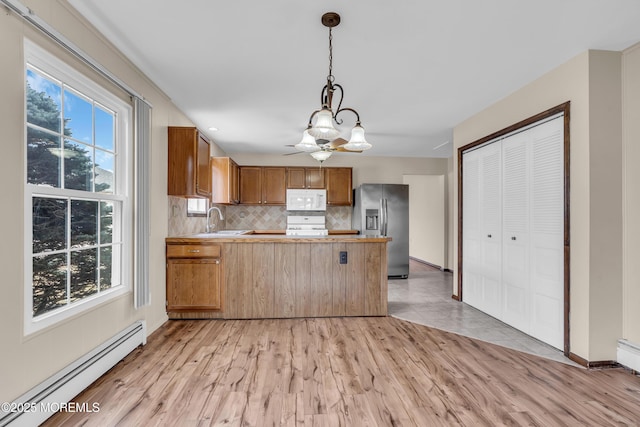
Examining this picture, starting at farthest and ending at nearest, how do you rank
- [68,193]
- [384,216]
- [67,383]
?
[384,216] → [68,193] → [67,383]

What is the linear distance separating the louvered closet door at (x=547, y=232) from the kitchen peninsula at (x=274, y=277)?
1.45 m

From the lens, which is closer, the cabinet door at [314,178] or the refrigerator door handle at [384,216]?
the refrigerator door handle at [384,216]

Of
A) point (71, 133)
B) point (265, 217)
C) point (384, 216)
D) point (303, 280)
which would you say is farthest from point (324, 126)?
point (265, 217)

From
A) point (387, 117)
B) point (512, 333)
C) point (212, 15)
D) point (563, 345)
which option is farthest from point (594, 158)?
point (212, 15)

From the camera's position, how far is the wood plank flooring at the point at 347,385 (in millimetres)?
1706

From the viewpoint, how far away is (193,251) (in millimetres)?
3305

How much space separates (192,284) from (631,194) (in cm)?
401

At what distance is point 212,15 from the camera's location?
1945 mm

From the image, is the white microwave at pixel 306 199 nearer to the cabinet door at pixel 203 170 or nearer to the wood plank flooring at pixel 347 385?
the cabinet door at pixel 203 170

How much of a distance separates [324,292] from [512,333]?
6.33ft

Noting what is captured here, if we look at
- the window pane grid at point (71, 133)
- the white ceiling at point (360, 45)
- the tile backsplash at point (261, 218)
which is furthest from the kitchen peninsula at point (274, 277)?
the tile backsplash at point (261, 218)

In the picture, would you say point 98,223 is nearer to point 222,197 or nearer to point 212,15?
point 212,15

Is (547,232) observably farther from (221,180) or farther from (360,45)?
(221,180)

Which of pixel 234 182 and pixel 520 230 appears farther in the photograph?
pixel 234 182
